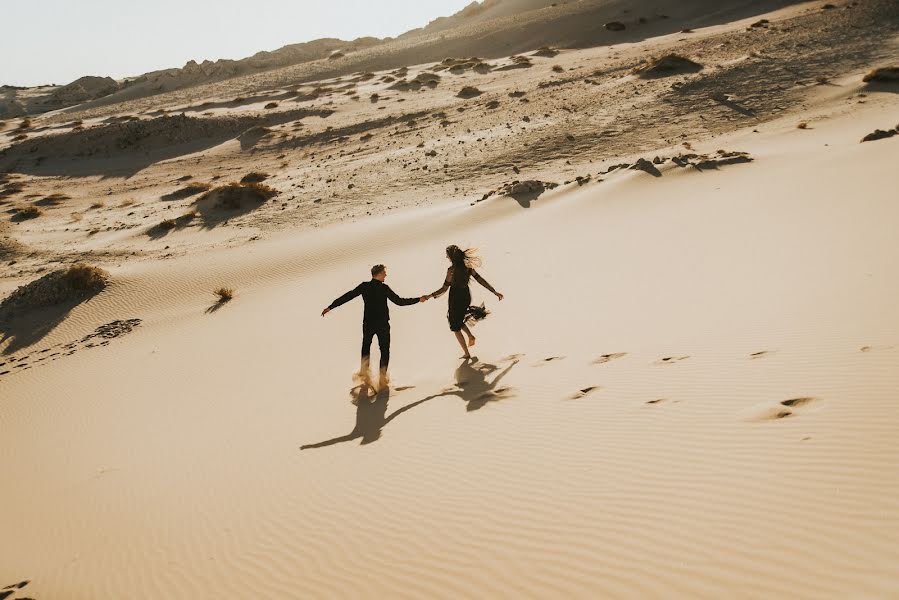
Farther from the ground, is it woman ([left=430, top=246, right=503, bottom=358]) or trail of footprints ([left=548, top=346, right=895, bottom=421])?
woman ([left=430, top=246, right=503, bottom=358])

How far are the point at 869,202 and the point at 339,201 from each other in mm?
15518

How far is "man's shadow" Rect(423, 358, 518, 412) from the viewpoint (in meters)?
6.41

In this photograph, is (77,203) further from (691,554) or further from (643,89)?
(691,554)

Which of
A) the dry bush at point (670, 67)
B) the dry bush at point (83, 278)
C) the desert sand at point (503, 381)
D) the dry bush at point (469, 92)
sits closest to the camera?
the desert sand at point (503, 381)

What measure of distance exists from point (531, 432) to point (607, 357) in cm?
209

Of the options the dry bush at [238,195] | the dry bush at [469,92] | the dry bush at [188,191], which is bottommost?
the dry bush at [238,195]

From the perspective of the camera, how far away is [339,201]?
793 inches

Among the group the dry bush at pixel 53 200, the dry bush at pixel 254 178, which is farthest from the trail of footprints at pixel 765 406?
the dry bush at pixel 53 200

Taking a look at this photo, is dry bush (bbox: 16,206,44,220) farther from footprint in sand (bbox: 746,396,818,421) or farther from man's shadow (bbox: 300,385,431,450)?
footprint in sand (bbox: 746,396,818,421)

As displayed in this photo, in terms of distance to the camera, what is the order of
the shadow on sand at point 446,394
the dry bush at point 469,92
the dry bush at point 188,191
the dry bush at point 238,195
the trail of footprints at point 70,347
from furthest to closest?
the dry bush at point 469,92 < the dry bush at point 188,191 < the dry bush at point 238,195 < the trail of footprints at point 70,347 < the shadow on sand at point 446,394

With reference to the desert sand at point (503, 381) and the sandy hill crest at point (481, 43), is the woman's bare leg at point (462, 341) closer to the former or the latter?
the desert sand at point (503, 381)

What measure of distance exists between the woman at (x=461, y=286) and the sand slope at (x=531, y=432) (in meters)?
0.62

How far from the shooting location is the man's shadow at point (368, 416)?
6100 millimetres

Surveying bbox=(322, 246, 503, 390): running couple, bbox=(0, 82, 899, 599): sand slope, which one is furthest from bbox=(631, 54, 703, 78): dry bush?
bbox=(322, 246, 503, 390): running couple
